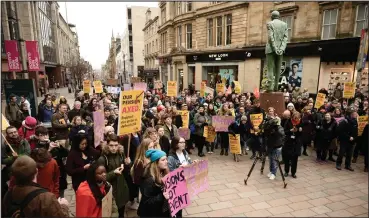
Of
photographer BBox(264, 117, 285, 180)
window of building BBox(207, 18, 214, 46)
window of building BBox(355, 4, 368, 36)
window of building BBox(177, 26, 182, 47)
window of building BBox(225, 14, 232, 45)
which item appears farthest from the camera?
window of building BBox(177, 26, 182, 47)

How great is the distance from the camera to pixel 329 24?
16.3 metres

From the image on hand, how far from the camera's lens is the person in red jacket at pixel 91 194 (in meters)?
2.85

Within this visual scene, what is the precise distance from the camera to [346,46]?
1527 centimetres

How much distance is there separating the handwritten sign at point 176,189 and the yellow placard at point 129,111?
159 centimetres

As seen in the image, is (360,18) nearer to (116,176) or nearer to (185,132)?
(185,132)

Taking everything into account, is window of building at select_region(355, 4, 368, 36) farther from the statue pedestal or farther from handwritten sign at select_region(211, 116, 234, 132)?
handwritten sign at select_region(211, 116, 234, 132)

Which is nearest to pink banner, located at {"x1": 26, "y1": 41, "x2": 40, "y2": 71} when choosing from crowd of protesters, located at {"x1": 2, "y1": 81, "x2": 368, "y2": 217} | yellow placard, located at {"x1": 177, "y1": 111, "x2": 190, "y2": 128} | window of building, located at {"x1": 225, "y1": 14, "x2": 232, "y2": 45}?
crowd of protesters, located at {"x1": 2, "y1": 81, "x2": 368, "y2": 217}

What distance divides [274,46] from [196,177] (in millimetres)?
6305

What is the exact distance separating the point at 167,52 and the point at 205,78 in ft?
30.0

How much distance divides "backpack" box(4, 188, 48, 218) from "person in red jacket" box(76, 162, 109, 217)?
1.63 ft

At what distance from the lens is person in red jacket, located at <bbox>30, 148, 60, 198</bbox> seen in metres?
3.73

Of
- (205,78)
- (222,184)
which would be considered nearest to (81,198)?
(222,184)

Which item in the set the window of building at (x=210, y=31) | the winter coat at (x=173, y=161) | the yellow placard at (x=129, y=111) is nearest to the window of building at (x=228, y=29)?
the window of building at (x=210, y=31)

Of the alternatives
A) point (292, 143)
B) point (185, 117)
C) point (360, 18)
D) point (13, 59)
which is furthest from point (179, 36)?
point (292, 143)
